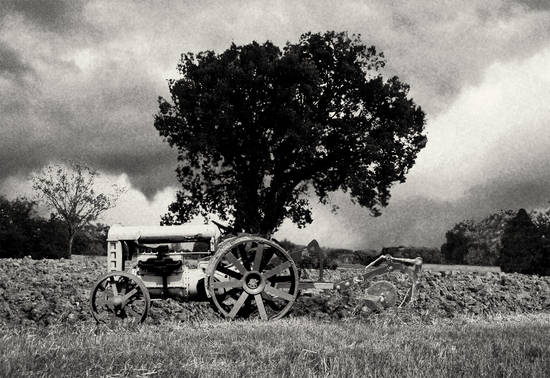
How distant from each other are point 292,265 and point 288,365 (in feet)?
11.5

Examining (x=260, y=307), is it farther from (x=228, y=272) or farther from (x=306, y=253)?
(x=306, y=253)

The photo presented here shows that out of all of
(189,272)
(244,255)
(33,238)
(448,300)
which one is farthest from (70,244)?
(244,255)

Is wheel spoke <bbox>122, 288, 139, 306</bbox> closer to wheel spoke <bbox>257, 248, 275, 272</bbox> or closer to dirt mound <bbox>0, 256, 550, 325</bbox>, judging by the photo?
dirt mound <bbox>0, 256, 550, 325</bbox>

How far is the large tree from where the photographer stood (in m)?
24.1

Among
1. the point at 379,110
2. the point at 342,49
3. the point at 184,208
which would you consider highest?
the point at 342,49

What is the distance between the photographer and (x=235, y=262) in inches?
326

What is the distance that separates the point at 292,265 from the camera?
8281 millimetres

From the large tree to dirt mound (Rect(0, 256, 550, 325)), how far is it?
37.0ft

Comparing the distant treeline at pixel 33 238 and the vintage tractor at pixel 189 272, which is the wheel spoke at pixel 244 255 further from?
the distant treeline at pixel 33 238

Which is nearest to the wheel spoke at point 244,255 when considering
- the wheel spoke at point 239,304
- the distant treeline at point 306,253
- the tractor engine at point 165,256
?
the tractor engine at point 165,256

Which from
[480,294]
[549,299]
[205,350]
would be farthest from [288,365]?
[549,299]

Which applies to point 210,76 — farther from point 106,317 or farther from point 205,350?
point 205,350

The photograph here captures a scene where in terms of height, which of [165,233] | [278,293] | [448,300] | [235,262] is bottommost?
[448,300]

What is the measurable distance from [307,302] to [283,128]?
46.9ft
